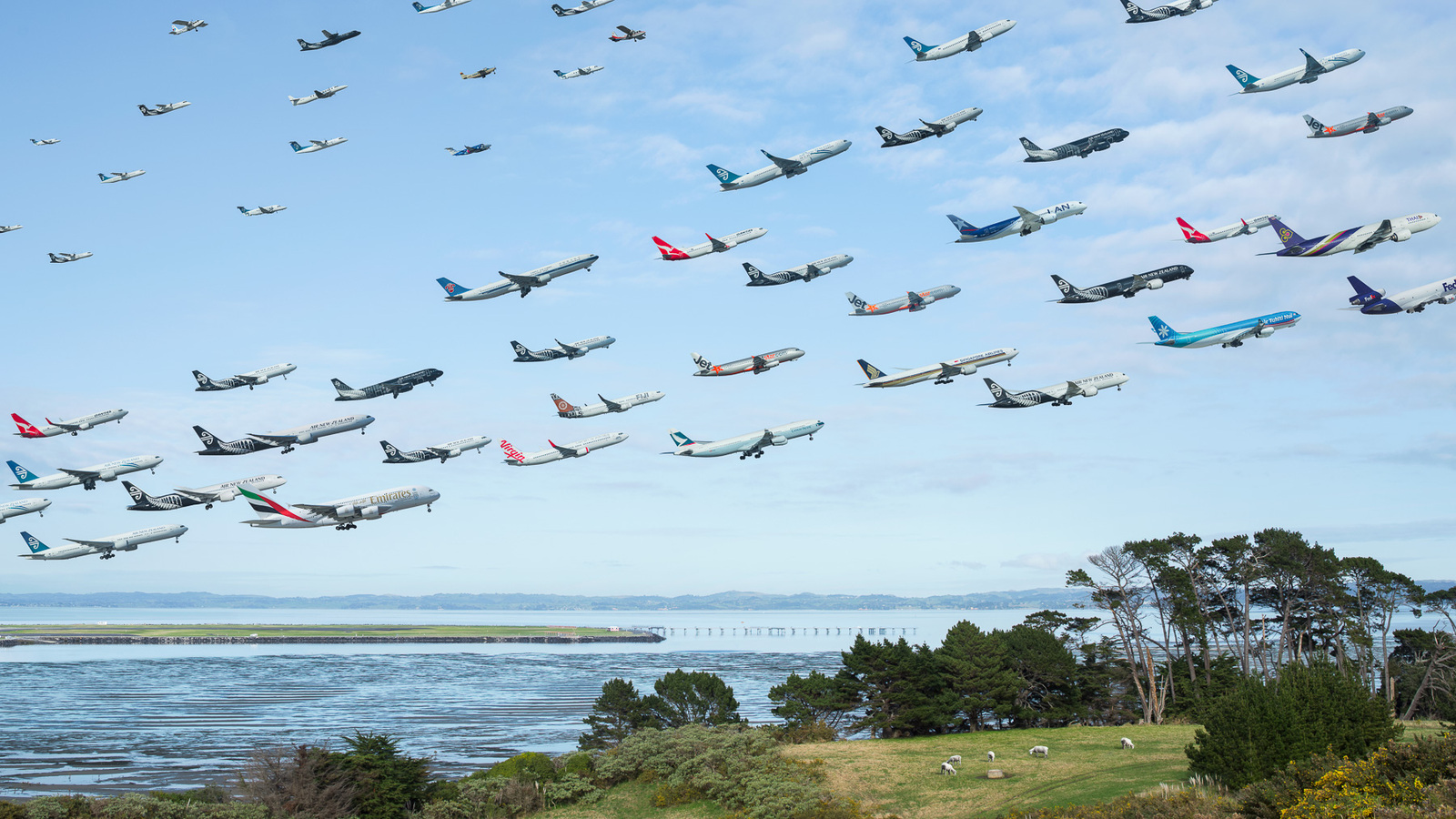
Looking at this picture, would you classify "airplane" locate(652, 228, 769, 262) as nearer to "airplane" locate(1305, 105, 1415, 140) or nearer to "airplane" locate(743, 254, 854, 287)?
"airplane" locate(743, 254, 854, 287)

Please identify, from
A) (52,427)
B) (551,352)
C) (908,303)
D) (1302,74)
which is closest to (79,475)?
(52,427)

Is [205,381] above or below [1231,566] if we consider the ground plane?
above

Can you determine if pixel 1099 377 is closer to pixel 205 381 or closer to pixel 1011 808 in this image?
pixel 1011 808

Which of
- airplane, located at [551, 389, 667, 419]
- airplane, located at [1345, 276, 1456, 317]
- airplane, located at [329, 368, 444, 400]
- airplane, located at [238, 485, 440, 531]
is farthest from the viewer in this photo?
airplane, located at [551, 389, 667, 419]

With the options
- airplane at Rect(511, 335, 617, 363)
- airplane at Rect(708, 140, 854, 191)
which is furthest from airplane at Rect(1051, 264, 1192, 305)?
airplane at Rect(511, 335, 617, 363)

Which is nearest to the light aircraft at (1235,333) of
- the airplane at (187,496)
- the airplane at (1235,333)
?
the airplane at (1235,333)

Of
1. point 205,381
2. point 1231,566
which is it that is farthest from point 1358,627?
point 205,381
